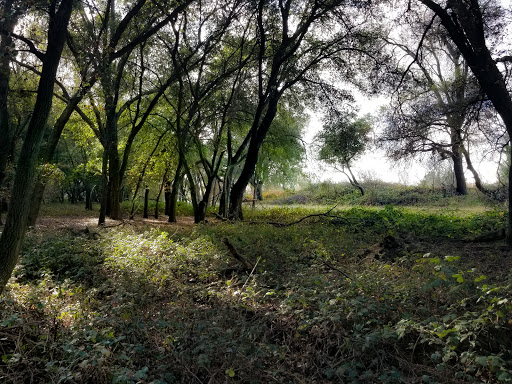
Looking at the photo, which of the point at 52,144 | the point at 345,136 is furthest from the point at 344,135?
the point at 52,144

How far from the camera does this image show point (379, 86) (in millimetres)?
10633

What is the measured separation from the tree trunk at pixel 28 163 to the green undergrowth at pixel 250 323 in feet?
1.83

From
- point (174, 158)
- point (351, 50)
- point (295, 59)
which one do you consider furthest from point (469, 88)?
point (174, 158)

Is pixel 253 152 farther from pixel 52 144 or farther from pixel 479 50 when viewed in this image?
pixel 479 50

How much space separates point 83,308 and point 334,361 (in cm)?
296

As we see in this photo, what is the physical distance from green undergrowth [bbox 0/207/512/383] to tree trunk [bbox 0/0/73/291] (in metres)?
0.56

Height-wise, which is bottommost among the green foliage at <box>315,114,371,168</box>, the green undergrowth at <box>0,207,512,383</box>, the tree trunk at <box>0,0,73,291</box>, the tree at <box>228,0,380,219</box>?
the green undergrowth at <box>0,207,512,383</box>

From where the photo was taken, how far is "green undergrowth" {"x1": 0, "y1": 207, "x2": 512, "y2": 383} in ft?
9.73

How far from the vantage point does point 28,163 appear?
455 cm

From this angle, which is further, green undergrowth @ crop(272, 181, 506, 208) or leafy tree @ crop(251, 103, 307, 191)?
green undergrowth @ crop(272, 181, 506, 208)

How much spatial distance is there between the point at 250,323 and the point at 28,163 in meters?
3.50

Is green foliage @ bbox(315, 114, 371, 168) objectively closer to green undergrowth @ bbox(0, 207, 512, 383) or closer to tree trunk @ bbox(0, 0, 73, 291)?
green undergrowth @ bbox(0, 207, 512, 383)

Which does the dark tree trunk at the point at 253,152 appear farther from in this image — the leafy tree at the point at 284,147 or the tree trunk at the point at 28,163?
the tree trunk at the point at 28,163

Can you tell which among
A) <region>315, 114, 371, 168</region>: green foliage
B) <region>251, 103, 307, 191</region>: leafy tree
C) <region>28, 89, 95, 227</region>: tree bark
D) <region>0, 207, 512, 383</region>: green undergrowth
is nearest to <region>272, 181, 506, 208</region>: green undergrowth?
<region>251, 103, 307, 191</region>: leafy tree
